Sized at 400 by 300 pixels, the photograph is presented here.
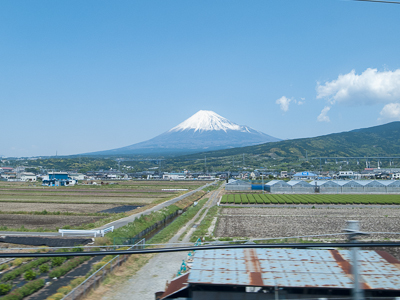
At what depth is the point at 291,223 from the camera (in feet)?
58.4

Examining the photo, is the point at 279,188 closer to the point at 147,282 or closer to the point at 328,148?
the point at 147,282

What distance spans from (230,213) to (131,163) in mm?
135886

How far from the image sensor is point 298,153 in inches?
5586

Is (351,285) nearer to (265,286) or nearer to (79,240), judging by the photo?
(265,286)

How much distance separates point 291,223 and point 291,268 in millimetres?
16188

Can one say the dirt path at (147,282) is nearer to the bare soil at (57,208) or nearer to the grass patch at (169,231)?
the grass patch at (169,231)

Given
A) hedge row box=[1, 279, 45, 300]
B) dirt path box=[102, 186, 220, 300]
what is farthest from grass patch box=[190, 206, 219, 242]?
hedge row box=[1, 279, 45, 300]

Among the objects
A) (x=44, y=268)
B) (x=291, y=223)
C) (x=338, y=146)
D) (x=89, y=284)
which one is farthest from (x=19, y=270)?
(x=338, y=146)

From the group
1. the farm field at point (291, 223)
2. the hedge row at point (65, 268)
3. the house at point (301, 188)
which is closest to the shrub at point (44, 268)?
the hedge row at point (65, 268)

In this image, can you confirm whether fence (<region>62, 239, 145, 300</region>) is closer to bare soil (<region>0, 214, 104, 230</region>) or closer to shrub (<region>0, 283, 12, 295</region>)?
shrub (<region>0, 283, 12, 295</region>)

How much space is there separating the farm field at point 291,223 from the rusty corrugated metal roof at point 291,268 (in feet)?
38.1

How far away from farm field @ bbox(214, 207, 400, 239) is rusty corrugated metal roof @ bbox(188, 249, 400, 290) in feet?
38.1

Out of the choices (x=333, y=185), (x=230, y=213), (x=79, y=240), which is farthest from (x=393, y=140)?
(x=79, y=240)

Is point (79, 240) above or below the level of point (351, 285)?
below
